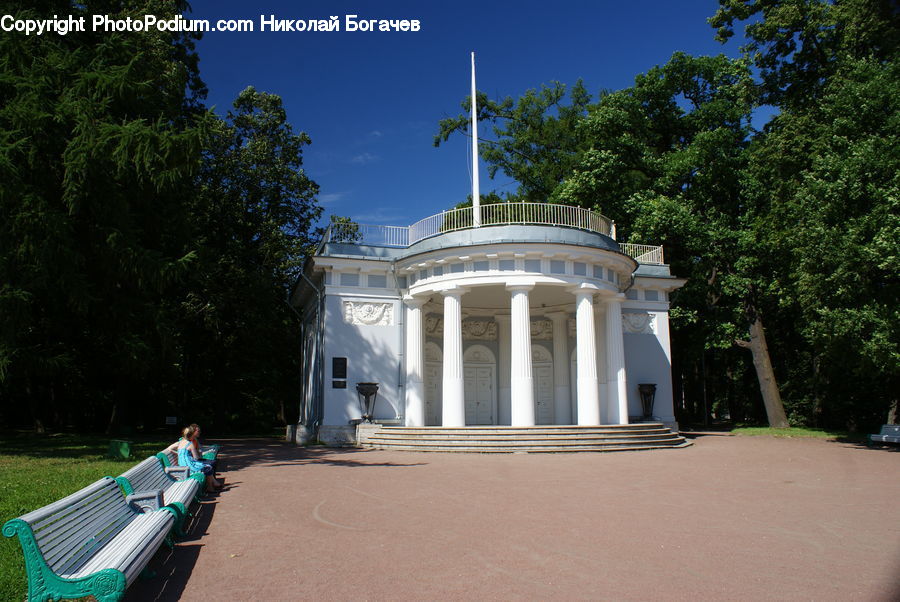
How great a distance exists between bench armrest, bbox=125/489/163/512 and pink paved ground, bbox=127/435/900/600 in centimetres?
52

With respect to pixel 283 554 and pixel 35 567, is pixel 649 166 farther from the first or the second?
pixel 35 567

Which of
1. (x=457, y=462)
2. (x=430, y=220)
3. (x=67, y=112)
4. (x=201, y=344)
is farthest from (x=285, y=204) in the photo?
(x=457, y=462)

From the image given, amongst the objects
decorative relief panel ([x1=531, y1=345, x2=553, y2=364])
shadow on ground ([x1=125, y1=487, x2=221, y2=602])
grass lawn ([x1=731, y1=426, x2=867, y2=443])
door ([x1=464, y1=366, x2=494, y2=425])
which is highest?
decorative relief panel ([x1=531, y1=345, x2=553, y2=364])

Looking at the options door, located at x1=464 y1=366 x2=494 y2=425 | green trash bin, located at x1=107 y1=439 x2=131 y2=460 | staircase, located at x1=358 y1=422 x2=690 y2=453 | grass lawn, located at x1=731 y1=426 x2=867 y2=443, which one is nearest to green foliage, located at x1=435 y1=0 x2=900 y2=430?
grass lawn, located at x1=731 y1=426 x2=867 y2=443

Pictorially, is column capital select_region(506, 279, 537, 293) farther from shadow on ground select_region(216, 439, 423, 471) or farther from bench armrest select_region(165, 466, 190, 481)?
bench armrest select_region(165, 466, 190, 481)

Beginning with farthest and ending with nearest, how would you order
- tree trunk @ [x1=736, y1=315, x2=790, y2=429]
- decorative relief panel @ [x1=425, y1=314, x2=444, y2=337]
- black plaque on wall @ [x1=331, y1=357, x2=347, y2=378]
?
1. tree trunk @ [x1=736, y1=315, x2=790, y2=429]
2. decorative relief panel @ [x1=425, y1=314, x2=444, y2=337]
3. black plaque on wall @ [x1=331, y1=357, x2=347, y2=378]

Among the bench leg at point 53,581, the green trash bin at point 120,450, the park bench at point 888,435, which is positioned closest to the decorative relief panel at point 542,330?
the park bench at point 888,435

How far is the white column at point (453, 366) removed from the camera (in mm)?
19469

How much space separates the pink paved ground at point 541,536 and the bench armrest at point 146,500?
52cm

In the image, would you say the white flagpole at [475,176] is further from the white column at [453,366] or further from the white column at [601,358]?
the white column at [601,358]

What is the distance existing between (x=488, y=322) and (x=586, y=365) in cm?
665

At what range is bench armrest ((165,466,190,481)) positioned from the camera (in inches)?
374

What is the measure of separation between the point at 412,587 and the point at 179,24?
26.4m

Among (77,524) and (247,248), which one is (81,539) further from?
(247,248)
